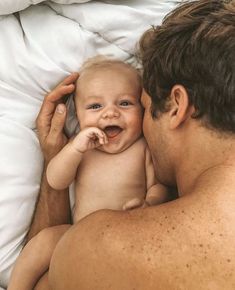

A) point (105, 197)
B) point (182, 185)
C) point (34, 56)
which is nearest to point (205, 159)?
point (182, 185)

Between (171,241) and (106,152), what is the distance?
1.88 ft

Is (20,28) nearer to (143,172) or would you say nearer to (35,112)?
(35,112)

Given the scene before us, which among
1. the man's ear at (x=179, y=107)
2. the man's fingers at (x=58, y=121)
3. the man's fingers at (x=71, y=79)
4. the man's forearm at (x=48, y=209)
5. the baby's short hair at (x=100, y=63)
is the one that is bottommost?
the man's forearm at (x=48, y=209)

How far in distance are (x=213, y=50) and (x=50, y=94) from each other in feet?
1.97

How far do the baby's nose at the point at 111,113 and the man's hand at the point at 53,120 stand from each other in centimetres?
15

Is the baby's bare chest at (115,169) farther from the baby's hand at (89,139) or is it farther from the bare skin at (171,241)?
the bare skin at (171,241)

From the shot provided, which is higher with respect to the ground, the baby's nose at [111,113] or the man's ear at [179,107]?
the man's ear at [179,107]

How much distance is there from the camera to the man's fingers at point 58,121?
5.10 feet

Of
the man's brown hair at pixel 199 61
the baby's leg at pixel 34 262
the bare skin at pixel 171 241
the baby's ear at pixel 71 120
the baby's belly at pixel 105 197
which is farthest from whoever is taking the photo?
the baby's ear at pixel 71 120

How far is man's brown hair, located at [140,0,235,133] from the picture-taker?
1.12 meters

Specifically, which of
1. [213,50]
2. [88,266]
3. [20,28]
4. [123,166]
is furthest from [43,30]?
[88,266]

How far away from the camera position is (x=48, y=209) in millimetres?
1597

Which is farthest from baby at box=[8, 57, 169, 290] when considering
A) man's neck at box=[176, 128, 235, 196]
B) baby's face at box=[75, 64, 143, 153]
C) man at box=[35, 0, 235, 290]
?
man's neck at box=[176, 128, 235, 196]

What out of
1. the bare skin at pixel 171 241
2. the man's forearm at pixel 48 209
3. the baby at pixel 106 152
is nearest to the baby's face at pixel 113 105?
the baby at pixel 106 152
